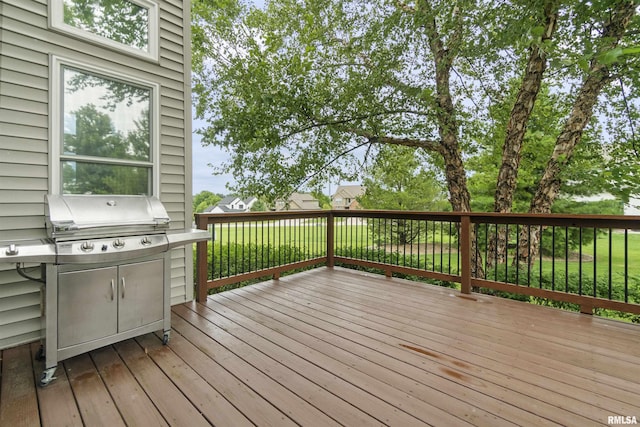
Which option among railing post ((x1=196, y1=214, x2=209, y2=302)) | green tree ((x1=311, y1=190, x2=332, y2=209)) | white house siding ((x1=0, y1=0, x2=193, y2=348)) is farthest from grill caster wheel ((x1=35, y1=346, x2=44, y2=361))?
green tree ((x1=311, y1=190, x2=332, y2=209))

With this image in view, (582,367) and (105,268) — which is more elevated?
(105,268)

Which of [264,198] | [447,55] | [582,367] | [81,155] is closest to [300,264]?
[264,198]

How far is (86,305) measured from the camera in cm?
211

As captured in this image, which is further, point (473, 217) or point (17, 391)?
point (473, 217)

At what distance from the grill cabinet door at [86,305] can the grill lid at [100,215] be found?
11.4 inches

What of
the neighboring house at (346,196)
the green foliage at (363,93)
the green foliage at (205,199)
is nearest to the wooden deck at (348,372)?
the green foliage at (205,199)

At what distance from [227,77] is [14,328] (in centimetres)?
594

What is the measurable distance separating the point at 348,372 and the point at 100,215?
6.90 feet

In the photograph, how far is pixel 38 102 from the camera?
96.9 inches

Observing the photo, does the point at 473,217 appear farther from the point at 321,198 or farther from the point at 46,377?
the point at 46,377

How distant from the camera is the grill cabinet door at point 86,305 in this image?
202cm

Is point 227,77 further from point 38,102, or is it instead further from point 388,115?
point 38,102

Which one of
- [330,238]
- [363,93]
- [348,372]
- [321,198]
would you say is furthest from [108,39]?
[321,198]

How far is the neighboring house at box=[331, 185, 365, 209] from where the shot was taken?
722cm
